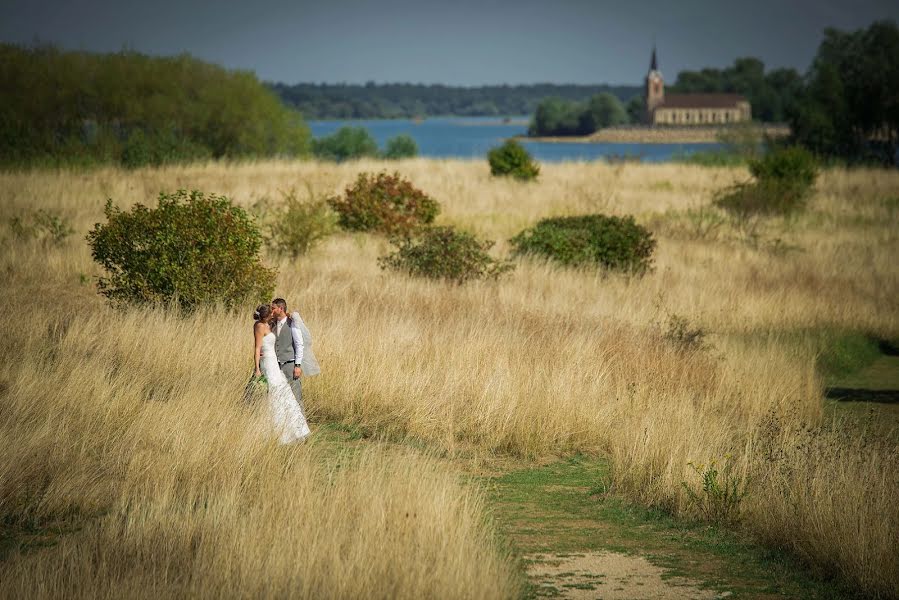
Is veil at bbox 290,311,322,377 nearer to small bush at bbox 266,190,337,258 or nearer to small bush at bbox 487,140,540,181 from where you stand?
small bush at bbox 266,190,337,258

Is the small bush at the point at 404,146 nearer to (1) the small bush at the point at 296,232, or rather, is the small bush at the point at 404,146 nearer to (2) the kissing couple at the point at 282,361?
(1) the small bush at the point at 296,232

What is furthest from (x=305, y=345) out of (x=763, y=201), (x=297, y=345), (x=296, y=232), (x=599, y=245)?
(x=763, y=201)

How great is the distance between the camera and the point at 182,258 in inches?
505

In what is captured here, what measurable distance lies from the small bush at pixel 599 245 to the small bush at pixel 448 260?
1.71 m

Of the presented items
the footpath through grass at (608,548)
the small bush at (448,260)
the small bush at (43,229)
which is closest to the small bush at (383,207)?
the small bush at (448,260)

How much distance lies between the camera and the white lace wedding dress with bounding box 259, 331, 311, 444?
824cm

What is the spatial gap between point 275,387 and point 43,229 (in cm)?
1296

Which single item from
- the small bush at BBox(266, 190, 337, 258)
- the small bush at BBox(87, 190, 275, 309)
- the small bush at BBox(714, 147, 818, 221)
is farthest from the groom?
the small bush at BBox(714, 147, 818, 221)

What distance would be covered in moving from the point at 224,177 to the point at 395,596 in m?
27.3

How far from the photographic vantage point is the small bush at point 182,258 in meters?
12.7

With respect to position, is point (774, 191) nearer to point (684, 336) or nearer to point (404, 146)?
point (684, 336)

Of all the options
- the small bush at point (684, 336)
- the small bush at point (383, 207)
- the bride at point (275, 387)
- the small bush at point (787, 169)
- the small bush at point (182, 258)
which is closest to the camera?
the bride at point (275, 387)

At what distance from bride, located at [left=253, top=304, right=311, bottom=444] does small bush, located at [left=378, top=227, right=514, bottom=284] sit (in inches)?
314

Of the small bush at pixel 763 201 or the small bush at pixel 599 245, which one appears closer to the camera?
the small bush at pixel 599 245
